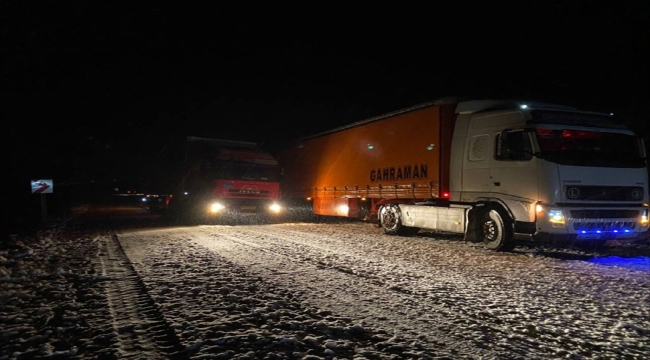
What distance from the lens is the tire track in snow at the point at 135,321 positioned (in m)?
4.02

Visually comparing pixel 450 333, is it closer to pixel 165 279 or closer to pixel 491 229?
pixel 165 279

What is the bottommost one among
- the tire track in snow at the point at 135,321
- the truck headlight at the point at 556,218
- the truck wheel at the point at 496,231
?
the tire track in snow at the point at 135,321

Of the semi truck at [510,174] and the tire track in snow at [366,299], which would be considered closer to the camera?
the tire track in snow at [366,299]

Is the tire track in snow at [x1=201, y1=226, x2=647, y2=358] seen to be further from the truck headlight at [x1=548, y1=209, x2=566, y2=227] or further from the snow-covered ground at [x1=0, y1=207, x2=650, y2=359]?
the truck headlight at [x1=548, y1=209, x2=566, y2=227]

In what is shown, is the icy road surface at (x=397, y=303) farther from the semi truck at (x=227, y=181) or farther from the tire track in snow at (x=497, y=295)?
the semi truck at (x=227, y=181)

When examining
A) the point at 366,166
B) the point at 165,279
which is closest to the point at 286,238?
the point at 366,166

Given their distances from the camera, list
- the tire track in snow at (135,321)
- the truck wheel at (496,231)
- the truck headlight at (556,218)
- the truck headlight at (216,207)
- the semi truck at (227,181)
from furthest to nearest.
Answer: the semi truck at (227,181) → the truck headlight at (216,207) → the truck wheel at (496,231) → the truck headlight at (556,218) → the tire track in snow at (135,321)

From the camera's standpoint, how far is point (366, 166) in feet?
51.3

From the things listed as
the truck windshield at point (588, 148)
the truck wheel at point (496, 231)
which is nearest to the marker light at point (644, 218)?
the truck windshield at point (588, 148)

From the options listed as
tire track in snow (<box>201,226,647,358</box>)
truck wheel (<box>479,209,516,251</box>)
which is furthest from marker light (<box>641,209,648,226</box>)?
truck wheel (<box>479,209,516,251</box>)

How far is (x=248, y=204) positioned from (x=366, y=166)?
5518mm

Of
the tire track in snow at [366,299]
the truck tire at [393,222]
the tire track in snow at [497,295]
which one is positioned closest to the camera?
the tire track in snow at [366,299]

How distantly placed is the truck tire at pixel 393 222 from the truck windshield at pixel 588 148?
207 inches

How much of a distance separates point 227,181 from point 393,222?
7.17 meters
